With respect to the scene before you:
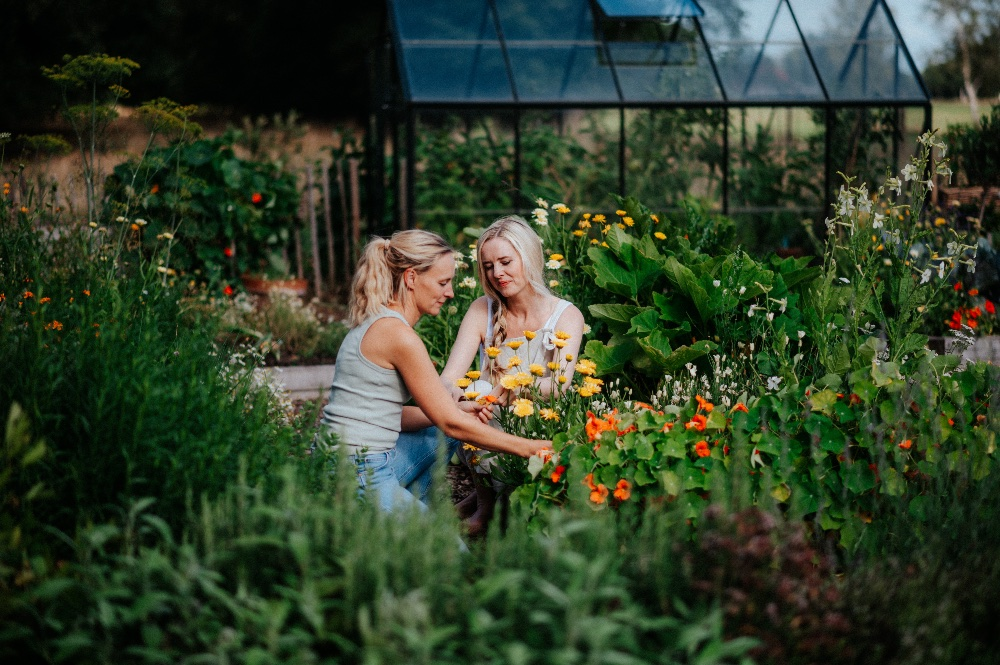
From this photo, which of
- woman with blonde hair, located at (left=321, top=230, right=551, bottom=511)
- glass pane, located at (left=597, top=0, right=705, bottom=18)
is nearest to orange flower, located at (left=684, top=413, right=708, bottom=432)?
woman with blonde hair, located at (left=321, top=230, right=551, bottom=511)

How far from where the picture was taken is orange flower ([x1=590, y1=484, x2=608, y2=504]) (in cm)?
246

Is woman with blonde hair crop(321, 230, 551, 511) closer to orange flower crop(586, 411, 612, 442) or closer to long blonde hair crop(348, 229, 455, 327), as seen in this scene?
long blonde hair crop(348, 229, 455, 327)

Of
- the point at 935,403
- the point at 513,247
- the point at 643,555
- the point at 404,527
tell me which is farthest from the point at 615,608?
the point at 513,247

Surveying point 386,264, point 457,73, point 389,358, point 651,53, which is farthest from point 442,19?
point 389,358

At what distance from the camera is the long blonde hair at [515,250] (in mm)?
3467

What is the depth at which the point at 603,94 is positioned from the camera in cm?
782

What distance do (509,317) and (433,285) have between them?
0.53 m

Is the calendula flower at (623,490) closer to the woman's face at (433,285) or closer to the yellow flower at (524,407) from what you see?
the yellow flower at (524,407)

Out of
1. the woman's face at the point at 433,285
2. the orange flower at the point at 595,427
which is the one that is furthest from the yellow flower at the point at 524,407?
the woman's face at the point at 433,285

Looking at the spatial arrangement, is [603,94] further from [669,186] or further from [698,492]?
[698,492]

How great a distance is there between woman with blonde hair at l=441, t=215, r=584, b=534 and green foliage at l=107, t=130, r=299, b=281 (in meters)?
3.92

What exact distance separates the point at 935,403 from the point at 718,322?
995mm

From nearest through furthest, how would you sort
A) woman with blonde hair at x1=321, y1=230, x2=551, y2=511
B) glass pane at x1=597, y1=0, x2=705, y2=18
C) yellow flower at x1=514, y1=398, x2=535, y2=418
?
yellow flower at x1=514, y1=398, x2=535, y2=418 → woman with blonde hair at x1=321, y1=230, x2=551, y2=511 → glass pane at x1=597, y1=0, x2=705, y2=18

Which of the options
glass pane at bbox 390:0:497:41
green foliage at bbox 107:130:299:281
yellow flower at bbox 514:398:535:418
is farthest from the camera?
→ glass pane at bbox 390:0:497:41
